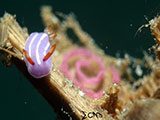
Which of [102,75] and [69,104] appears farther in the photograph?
[102,75]

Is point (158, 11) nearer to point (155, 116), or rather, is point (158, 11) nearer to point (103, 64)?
point (155, 116)

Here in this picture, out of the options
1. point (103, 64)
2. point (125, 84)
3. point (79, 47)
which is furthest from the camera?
point (79, 47)

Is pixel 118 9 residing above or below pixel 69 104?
above

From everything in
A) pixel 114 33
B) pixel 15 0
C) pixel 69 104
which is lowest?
pixel 69 104

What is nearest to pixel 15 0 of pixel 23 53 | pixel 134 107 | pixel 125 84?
pixel 125 84
